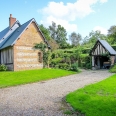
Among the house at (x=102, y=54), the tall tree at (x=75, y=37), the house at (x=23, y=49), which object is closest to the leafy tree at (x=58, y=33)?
the tall tree at (x=75, y=37)

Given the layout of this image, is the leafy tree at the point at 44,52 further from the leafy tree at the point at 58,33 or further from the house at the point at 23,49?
the leafy tree at the point at 58,33

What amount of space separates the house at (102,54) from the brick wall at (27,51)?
871 centimetres

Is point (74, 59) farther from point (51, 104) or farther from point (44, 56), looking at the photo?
point (51, 104)

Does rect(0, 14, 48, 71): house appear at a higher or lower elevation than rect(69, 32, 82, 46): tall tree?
lower

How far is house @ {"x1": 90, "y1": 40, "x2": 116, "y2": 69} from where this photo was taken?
2374 cm

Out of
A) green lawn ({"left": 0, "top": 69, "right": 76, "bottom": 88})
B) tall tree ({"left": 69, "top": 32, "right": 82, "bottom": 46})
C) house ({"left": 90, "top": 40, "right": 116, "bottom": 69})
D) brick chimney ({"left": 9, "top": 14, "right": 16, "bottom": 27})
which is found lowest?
green lawn ({"left": 0, "top": 69, "right": 76, "bottom": 88})

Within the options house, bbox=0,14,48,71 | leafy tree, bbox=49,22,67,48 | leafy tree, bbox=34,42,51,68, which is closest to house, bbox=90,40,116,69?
leafy tree, bbox=34,42,51,68

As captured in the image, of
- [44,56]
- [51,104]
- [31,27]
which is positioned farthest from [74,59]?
[51,104]

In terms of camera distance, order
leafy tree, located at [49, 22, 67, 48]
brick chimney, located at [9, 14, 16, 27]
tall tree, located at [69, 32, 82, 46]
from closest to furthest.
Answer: brick chimney, located at [9, 14, 16, 27] → leafy tree, located at [49, 22, 67, 48] → tall tree, located at [69, 32, 82, 46]

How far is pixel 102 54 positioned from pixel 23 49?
11.5 m

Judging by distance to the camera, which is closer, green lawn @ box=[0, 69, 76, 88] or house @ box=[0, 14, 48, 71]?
green lawn @ box=[0, 69, 76, 88]

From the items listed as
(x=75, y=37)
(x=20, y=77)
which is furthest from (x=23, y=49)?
(x=75, y=37)

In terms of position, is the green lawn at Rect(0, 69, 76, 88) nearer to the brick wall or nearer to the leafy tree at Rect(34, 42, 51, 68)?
the brick wall

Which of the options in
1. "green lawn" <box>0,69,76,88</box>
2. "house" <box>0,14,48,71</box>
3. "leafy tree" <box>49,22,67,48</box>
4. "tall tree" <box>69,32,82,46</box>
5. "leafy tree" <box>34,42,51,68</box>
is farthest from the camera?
"tall tree" <box>69,32,82,46</box>
